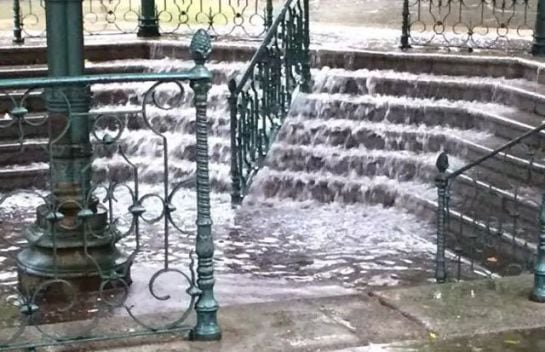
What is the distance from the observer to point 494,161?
31.6 ft

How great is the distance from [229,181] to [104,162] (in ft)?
4.58

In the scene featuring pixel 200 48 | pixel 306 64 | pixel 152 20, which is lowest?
pixel 306 64

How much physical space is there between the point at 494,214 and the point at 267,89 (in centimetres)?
287

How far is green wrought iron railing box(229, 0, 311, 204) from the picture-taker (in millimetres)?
10070

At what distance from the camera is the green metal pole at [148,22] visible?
13505 mm

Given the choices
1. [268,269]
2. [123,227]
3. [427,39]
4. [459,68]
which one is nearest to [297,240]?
[268,269]

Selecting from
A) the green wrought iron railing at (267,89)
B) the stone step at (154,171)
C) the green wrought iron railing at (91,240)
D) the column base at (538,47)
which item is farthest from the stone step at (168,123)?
the column base at (538,47)

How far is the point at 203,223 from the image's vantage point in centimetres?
501

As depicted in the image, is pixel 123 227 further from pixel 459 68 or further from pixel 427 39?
pixel 427 39

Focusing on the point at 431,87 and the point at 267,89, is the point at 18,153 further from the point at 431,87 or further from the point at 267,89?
the point at 431,87

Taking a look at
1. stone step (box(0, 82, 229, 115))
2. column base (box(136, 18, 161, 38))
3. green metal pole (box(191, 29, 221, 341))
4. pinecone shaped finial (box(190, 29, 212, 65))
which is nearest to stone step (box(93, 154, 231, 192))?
stone step (box(0, 82, 229, 115))

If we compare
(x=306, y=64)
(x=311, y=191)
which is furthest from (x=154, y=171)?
(x=306, y=64)

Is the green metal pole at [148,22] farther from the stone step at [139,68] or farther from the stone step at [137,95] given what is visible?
the stone step at [137,95]

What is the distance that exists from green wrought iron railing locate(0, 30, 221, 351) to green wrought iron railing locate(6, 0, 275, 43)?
3.27 metres
